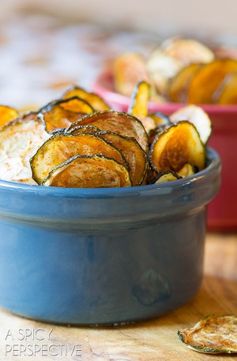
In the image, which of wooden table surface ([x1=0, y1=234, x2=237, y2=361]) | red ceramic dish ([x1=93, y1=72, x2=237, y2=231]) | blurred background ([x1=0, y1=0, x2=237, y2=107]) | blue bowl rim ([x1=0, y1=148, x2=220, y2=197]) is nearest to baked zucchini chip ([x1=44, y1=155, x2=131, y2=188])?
blue bowl rim ([x1=0, y1=148, x2=220, y2=197])

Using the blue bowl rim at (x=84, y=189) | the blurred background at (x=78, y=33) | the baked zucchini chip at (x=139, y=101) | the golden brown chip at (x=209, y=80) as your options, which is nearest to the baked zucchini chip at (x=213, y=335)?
the blue bowl rim at (x=84, y=189)

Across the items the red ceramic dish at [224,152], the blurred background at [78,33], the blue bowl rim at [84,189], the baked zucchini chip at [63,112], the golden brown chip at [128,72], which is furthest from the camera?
the blurred background at [78,33]

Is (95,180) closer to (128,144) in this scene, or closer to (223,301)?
(128,144)

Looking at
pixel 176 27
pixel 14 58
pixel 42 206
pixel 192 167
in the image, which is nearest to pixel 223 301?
pixel 192 167

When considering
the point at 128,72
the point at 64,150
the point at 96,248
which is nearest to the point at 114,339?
the point at 96,248

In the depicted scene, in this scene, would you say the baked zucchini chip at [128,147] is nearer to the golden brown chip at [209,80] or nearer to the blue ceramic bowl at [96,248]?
the blue ceramic bowl at [96,248]
